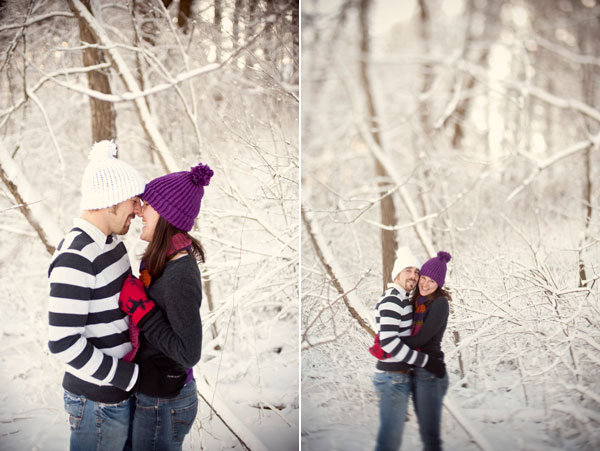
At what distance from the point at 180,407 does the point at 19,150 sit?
1.58 metres

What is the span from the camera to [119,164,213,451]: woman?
4.19 ft

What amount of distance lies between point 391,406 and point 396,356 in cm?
28

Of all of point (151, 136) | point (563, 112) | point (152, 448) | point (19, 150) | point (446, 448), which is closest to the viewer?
point (152, 448)

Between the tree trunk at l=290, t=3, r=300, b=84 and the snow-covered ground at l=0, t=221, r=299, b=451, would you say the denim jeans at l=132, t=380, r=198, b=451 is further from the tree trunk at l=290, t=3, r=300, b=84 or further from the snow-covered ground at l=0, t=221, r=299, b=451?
the tree trunk at l=290, t=3, r=300, b=84

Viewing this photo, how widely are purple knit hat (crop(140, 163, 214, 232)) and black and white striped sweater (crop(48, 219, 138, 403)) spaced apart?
22 cm

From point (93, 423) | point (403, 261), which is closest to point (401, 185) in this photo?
point (403, 261)

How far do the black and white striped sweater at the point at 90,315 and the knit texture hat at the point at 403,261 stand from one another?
1.16 meters

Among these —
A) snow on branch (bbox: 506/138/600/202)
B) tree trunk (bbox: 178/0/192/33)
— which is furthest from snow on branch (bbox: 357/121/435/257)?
tree trunk (bbox: 178/0/192/33)

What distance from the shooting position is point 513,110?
1796 mm

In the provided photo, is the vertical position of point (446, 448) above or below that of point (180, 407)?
below

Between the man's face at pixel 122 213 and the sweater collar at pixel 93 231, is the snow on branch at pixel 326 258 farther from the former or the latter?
the sweater collar at pixel 93 231

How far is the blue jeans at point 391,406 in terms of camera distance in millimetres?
1890

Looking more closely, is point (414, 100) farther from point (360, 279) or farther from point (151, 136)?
point (151, 136)

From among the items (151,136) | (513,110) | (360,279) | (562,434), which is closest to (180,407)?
(360,279)
